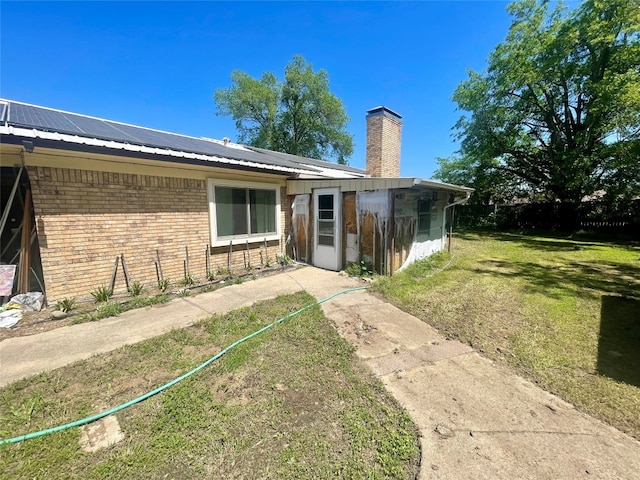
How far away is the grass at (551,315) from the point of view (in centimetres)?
269

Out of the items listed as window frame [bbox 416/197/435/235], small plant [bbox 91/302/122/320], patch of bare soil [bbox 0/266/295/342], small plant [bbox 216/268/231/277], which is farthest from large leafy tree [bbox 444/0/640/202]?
patch of bare soil [bbox 0/266/295/342]

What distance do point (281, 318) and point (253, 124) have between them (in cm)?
2507

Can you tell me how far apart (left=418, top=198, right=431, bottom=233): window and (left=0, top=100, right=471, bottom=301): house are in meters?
0.03

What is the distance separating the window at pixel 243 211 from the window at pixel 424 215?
13.5 feet

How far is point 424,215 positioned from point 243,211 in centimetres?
524

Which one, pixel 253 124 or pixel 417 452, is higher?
pixel 253 124

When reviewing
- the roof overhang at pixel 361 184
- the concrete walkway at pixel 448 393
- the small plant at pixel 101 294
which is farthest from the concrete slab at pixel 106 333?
the roof overhang at pixel 361 184

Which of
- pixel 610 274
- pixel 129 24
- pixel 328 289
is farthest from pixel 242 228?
pixel 610 274

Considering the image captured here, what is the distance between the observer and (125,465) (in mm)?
1769

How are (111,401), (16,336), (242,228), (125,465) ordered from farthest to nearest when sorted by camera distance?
1. (242,228)
2. (16,336)
3. (111,401)
4. (125,465)

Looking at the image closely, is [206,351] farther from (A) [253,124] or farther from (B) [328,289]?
(A) [253,124]

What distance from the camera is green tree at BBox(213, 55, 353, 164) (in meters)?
23.5

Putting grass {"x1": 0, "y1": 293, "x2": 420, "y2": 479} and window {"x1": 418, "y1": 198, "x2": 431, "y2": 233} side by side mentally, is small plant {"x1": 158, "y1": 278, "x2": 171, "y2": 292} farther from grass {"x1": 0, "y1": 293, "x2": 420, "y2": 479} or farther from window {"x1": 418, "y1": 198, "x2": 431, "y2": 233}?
window {"x1": 418, "y1": 198, "x2": 431, "y2": 233}

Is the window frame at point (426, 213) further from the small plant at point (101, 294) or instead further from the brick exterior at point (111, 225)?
the small plant at point (101, 294)
